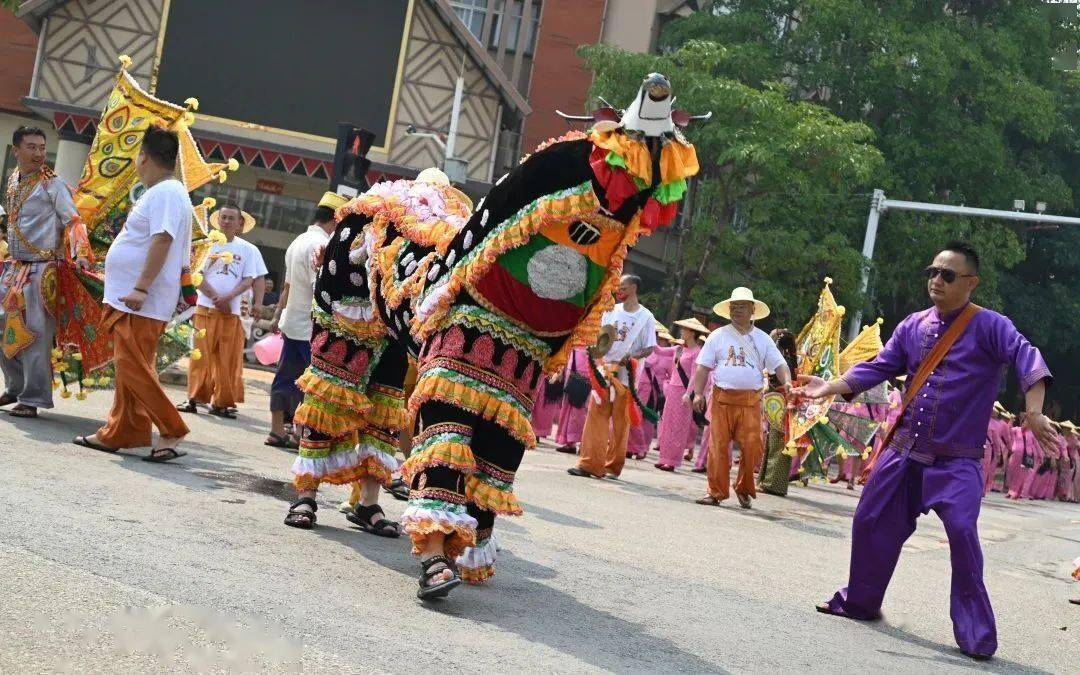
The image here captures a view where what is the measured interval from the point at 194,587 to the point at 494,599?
1414 millimetres

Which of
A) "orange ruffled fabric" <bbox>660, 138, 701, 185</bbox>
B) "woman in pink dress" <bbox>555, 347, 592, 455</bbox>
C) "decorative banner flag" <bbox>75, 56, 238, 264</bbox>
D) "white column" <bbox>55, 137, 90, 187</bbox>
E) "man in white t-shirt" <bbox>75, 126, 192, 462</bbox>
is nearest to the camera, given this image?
"orange ruffled fabric" <bbox>660, 138, 701, 185</bbox>

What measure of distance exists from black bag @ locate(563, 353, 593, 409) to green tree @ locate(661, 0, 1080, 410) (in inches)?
480

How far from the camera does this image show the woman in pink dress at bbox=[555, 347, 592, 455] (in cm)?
1673

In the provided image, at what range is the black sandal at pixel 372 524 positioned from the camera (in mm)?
7258

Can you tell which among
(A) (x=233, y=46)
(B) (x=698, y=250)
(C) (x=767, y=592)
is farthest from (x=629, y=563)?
(A) (x=233, y=46)

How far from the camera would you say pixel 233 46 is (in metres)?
29.3

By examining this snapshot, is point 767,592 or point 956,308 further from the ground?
point 956,308

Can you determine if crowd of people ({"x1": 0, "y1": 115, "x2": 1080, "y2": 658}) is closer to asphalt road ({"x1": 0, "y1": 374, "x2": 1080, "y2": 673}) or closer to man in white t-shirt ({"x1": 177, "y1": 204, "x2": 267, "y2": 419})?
man in white t-shirt ({"x1": 177, "y1": 204, "x2": 267, "y2": 419})

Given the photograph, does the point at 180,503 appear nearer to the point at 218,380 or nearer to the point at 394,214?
the point at 394,214

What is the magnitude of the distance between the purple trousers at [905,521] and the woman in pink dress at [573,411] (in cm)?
919

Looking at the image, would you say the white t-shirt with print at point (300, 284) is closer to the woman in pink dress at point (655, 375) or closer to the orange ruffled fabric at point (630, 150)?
the orange ruffled fabric at point (630, 150)

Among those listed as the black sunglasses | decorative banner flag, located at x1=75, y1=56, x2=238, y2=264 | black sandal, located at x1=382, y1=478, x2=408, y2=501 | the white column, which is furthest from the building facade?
the black sunglasses

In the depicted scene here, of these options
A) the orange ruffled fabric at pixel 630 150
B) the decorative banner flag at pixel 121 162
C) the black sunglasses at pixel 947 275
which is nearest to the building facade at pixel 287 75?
the decorative banner flag at pixel 121 162

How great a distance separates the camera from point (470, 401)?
580cm
